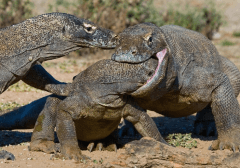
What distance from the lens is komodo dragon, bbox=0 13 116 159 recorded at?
534 cm

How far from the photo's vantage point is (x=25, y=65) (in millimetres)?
5344

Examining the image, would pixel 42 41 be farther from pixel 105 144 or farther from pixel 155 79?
pixel 105 144

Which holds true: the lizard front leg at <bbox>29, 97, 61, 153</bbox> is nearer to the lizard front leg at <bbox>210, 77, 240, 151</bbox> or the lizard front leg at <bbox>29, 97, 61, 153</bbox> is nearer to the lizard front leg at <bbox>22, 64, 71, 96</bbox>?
the lizard front leg at <bbox>22, 64, 71, 96</bbox>

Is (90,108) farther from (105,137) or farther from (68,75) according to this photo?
(68,75)

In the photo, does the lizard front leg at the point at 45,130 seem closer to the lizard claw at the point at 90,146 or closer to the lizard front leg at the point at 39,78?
the lizard front leg at the point at 39,78

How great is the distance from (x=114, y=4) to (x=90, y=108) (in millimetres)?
8634

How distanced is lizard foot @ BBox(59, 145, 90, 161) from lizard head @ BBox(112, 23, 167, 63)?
1.12m

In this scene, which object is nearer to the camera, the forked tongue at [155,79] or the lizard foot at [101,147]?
the forked tongue at [155,79]

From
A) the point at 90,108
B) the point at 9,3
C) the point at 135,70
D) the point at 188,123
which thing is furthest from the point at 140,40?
the point at 9,3

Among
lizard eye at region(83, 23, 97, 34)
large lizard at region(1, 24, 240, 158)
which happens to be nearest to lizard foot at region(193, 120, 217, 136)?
large lizard at region(1, 24, 240, 158)

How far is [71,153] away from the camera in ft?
16.7

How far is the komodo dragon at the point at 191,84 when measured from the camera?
5246mm

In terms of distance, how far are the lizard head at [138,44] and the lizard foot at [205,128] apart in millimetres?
2426

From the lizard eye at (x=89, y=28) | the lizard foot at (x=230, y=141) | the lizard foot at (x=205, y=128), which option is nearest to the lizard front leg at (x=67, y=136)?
the lizard eye at (x=89, y=28)
